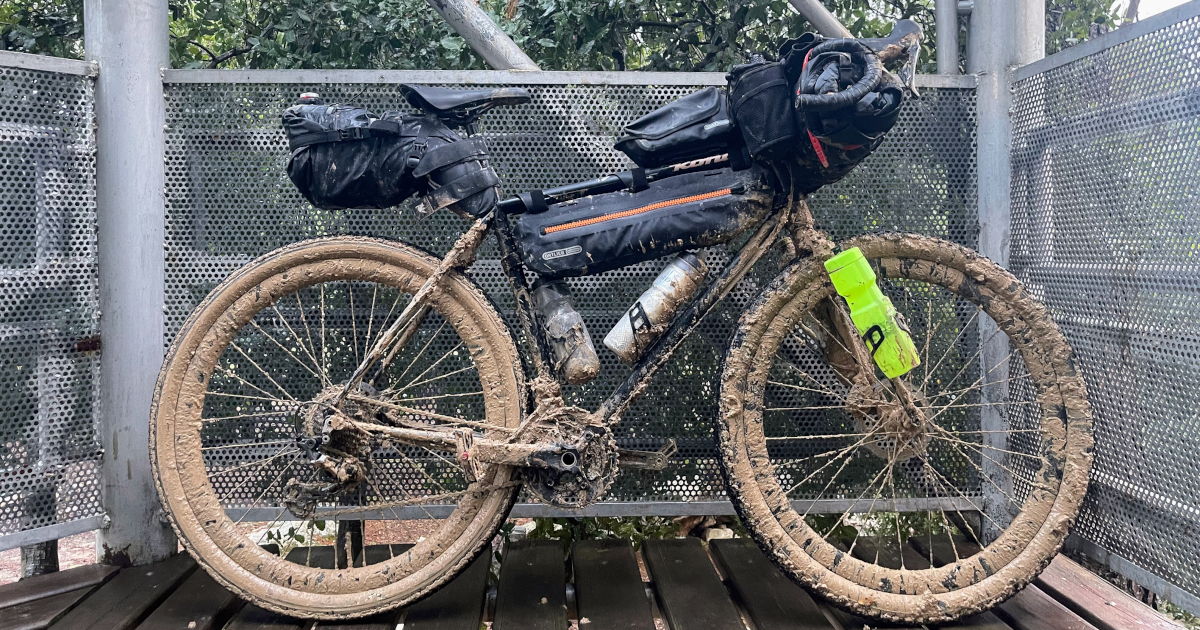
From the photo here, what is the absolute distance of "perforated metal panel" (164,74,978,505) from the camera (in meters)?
2.45

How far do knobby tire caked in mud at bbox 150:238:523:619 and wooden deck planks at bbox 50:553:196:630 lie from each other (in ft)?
0.85

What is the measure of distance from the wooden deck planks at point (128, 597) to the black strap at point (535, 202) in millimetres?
1544

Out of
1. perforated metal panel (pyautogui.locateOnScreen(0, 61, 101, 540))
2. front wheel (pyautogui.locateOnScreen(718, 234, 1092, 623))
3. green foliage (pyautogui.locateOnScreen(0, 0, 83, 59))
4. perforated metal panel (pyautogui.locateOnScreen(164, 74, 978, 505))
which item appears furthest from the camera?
green foliage (pyautogui.locateOnScreen(0, 0, 83, 59))

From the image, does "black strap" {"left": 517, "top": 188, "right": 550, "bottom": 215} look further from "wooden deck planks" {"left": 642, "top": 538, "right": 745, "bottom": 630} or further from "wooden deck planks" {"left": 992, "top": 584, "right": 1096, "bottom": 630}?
"wooden deck planks" {"left": 992, "top": 584, "right": 1096, "bottom": 630}

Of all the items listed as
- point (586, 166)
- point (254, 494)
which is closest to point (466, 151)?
point (586, 166)

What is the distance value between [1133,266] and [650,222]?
4.33 ft

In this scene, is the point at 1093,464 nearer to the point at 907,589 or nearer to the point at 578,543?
the point at 907,589

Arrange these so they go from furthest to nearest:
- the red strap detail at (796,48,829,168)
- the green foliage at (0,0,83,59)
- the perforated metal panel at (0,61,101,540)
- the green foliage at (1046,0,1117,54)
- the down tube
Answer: the green foliage at (1046,0,1117,54) → the green foliage at (0,0,83,59) → the perforated metal panel at (0,61,101,540) → the down tube → the red strap detail at (796,48,829,168)

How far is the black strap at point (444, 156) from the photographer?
6.56 feet

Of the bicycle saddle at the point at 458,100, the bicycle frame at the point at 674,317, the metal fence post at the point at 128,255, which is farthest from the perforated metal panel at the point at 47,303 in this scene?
the bicycle saddle at the point at 458,100

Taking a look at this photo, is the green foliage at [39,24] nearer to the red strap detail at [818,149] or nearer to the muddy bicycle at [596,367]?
the muddy bicycle at [596,367]

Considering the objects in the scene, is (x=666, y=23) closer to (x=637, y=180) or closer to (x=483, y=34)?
(x=483, y=34)

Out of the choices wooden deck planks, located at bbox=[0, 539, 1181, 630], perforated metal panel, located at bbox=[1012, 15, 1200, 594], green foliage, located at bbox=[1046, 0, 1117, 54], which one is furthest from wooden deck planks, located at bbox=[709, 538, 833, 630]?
green foliage, located at bbox=[1046, 0, 1117, 54]

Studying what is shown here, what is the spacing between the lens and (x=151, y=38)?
2396mm
